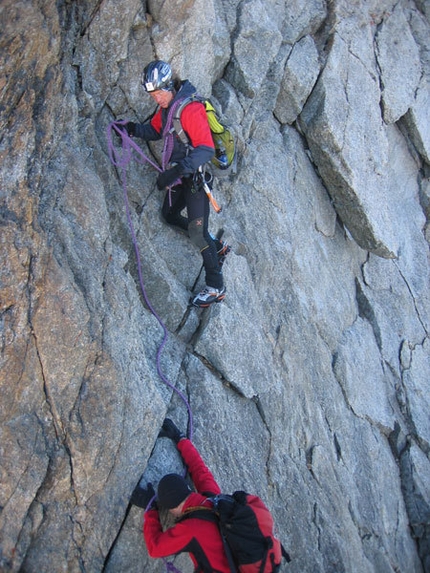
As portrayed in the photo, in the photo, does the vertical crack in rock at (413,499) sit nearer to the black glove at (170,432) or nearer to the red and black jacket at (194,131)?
the black glove at (170,432)

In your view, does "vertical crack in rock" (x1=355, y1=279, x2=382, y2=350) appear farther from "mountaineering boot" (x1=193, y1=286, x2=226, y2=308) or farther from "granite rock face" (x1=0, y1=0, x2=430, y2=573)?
"mountaineering boot" (x1=193, y1=286, x2=226, y2=308)

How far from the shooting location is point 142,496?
707cm

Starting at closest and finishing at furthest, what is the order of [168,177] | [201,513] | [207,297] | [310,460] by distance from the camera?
[201,513]
[168,177]
[207,297]
[310,460]

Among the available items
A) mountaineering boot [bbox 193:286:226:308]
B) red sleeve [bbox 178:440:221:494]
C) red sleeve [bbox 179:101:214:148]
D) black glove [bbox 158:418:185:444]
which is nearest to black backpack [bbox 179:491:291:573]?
red sleeve [bbox 178:440:221:494]

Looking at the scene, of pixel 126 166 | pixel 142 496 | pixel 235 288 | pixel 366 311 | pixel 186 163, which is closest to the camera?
pixel 142 496

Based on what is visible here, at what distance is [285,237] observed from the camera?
11.6 metres

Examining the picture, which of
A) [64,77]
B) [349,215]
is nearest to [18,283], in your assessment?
Result: [64,77]

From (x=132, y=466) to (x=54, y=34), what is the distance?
5.45m

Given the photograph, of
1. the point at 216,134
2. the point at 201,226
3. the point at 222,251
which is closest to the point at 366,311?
the point at 222,251

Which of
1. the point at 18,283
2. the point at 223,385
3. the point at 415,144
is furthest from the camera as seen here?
the point at 415,144

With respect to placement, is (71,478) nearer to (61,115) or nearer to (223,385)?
(223,385)

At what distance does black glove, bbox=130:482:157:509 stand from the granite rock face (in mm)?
104

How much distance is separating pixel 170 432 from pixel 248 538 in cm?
203

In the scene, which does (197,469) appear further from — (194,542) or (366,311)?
(366,311)
